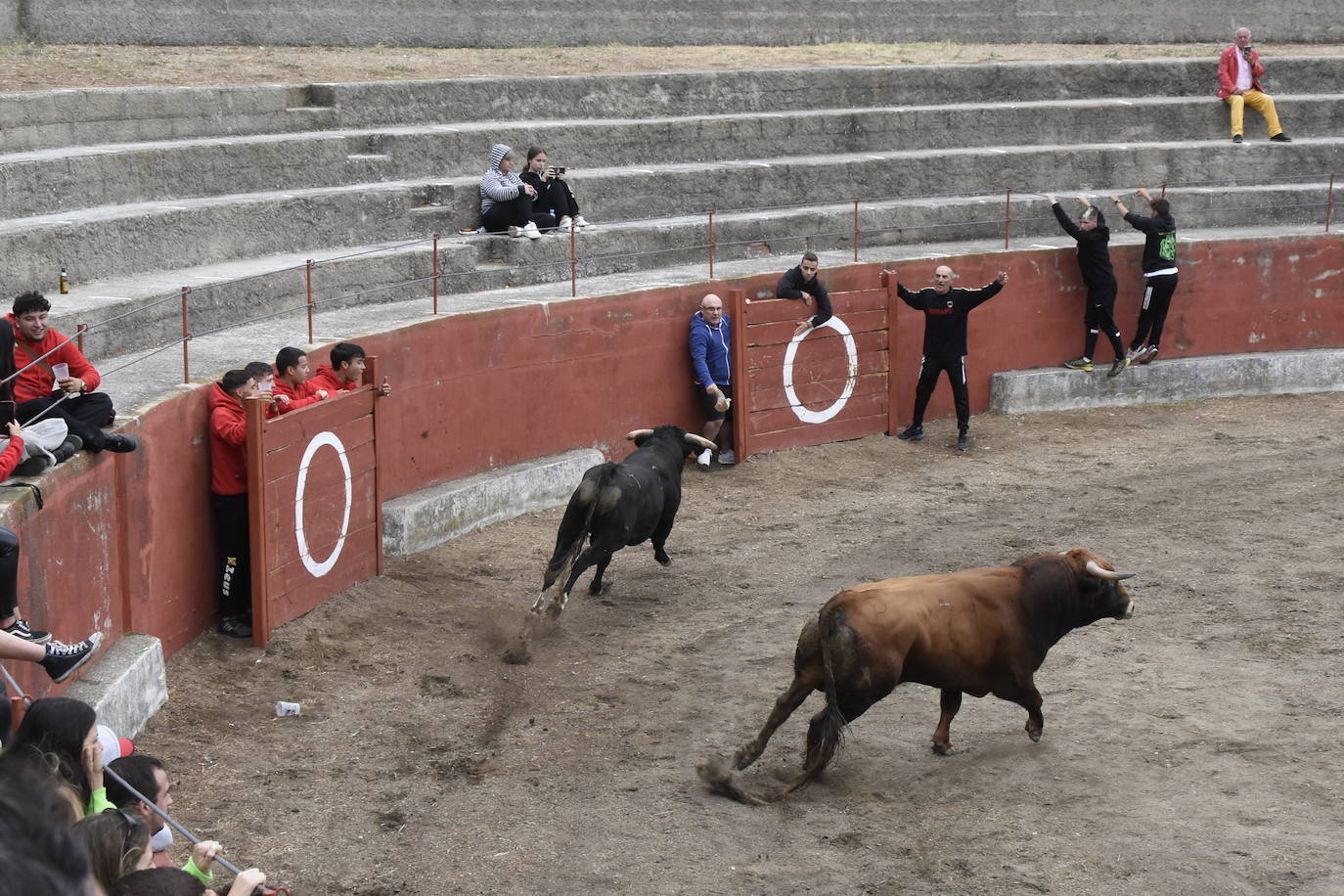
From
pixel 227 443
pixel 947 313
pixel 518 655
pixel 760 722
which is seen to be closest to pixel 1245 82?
pixel 947 313

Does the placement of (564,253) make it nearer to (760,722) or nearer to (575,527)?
(575,527)

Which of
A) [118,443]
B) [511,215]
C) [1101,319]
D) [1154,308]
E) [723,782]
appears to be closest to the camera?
[723,782]

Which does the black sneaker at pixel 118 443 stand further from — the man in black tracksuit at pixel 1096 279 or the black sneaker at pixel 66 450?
the man in black tracksuit at pixel 1096 279

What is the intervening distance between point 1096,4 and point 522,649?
17.4m

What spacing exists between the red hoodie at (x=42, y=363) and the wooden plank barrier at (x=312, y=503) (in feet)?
3.40

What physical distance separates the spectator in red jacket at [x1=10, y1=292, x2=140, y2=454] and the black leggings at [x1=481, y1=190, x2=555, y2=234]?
6.55 metres

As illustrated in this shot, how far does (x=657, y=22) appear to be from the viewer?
21047mm

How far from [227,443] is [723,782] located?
3653 millimetres

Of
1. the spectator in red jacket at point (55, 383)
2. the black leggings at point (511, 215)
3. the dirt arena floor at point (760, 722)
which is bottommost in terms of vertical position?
the dirt arena floor at point (760, 722)

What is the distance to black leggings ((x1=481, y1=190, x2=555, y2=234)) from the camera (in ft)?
48.4

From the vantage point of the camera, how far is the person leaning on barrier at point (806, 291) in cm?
1423

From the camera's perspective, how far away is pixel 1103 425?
15.4m

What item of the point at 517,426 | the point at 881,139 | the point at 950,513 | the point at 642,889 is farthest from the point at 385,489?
the point at 881,139

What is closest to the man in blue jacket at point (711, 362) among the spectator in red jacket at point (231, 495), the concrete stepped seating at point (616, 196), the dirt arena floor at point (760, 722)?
the dirt arena floor at point (760, 722)
